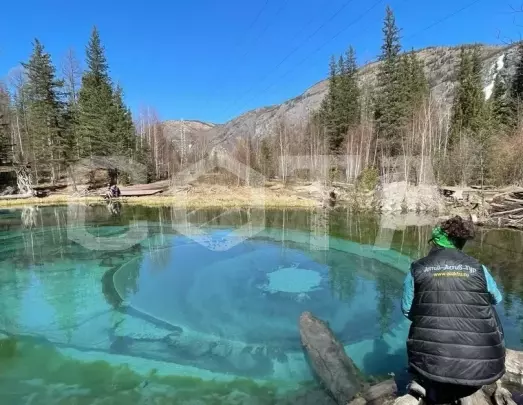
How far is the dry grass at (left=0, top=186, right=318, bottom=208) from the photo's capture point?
→ 23.6 meters

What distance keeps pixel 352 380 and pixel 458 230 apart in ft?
7.84

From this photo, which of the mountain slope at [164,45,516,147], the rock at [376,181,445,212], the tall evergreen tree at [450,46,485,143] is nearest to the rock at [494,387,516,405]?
the rock at [376,181,445,212]

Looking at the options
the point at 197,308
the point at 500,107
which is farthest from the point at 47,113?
the point at 500,107

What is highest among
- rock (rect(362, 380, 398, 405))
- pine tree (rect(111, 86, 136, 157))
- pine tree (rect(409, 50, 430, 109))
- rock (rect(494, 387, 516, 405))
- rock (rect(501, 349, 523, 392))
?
pine tree (rect(409, 50, 430, 109))

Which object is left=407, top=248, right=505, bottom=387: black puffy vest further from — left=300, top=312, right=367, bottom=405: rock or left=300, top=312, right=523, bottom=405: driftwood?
left=300, top=312, right=367, bottom=405: rock

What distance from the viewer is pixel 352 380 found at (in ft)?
13.1

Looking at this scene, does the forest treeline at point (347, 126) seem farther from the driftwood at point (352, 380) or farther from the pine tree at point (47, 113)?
the driftwood at point (352, 380)

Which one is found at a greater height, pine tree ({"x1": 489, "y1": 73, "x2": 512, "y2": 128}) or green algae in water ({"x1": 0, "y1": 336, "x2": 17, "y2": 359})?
pine tree ({"x1": 489, "y1": 73, "x2": 512, "y2": 128})

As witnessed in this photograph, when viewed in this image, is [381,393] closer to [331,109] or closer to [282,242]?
[282,242]

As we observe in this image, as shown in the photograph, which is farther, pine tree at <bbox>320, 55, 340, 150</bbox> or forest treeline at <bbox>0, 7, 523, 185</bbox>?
pine tree at <bbox>320, 55, 340, 150</bbox>

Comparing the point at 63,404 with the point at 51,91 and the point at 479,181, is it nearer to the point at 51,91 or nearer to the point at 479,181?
the point at 479,181

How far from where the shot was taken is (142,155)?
1448 inches

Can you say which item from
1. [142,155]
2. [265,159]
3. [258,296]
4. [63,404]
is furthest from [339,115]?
[63,404]

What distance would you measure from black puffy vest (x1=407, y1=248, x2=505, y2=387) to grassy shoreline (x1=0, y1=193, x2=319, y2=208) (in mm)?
20767
